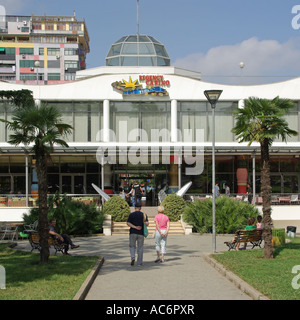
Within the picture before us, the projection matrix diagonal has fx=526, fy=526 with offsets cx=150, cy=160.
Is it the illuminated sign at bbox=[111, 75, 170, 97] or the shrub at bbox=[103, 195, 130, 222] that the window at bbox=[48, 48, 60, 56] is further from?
the shrub at bbox=[103, 195, 130, 222]

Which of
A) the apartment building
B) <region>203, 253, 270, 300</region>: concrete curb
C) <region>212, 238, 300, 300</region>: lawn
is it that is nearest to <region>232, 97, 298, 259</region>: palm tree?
<region>212, 238, 300, 300</region>: lawn

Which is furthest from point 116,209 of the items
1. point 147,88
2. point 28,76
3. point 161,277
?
point 28,76

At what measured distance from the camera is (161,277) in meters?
13.1

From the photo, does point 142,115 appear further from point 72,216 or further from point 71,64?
point 71,64

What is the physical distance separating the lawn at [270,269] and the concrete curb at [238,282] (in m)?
0.11

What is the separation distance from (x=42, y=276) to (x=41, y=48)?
103 m

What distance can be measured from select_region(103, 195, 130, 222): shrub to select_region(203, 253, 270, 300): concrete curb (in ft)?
41.3

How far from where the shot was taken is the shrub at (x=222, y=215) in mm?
25062

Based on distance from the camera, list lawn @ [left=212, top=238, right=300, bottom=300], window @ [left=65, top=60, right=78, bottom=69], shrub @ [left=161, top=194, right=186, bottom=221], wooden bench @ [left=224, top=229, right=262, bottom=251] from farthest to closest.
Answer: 1. window @ [left=65, top=60, right=78, bottom=69]
2. shrub @ [left=161, top=194, right=186, bottom=221]
3. wooden bench @ [left=224, top=229, right=262, bottom=251]
4. lawn @ [left=212, top=238, right=300, bottom=300]

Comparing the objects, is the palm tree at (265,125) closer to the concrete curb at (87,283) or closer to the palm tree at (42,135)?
the concrete curb at (87,283)

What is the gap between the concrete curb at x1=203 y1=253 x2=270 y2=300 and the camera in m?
9.95
